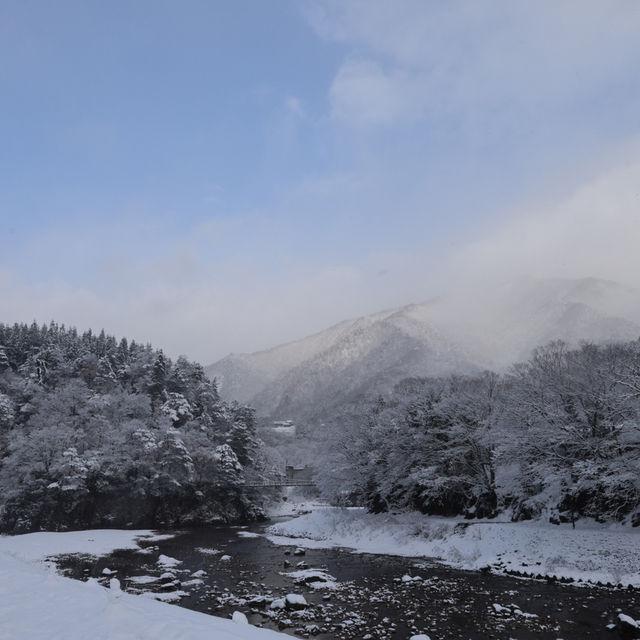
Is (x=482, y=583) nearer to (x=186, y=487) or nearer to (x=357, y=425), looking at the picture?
(x=357, y=425)

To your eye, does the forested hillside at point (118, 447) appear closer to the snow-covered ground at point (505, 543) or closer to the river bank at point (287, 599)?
the river bank at point (287, 599)

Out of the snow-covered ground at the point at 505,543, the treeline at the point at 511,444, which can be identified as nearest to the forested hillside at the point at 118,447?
the treeline at the point at 511,444

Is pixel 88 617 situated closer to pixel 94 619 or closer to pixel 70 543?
pixel 94 619

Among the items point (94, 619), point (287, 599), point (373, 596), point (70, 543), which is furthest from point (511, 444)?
point (70, 543)

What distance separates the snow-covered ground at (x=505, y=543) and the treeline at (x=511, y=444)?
235 cm

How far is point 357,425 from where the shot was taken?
5419 cm

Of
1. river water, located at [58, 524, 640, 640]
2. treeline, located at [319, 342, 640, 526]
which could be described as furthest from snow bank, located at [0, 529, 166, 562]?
treeline, located at [319, 342, 640, 526]

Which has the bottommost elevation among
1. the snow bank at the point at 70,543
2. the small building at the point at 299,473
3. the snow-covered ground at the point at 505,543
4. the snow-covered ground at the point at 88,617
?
the small building at the point at 299,473

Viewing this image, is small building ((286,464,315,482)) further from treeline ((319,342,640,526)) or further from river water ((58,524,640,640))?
river water ((58,524,640,640))

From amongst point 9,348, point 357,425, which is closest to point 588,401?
point 357,425

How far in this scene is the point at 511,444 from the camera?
3347cm

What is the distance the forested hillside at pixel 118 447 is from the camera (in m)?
51.4

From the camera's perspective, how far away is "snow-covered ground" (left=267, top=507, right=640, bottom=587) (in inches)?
964

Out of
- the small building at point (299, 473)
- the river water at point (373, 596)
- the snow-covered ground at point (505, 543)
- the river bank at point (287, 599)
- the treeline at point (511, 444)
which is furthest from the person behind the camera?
the small building at point (299, 473)
